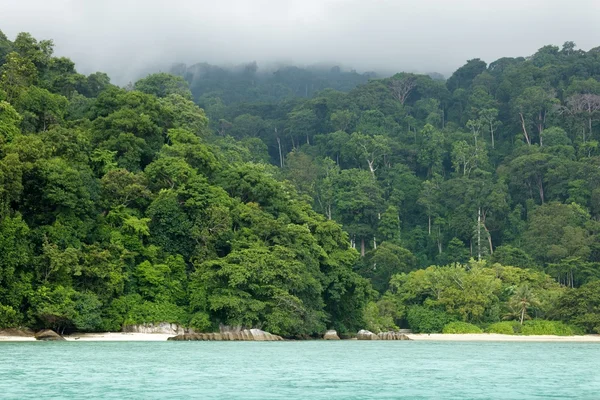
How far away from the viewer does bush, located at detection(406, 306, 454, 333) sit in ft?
210

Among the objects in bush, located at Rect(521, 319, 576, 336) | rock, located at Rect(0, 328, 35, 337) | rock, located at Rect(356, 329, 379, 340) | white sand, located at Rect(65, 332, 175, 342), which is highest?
rock, located at Rect(0, 328, 35, 337)

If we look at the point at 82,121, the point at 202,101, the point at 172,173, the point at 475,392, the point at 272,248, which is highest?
the point at 202,101

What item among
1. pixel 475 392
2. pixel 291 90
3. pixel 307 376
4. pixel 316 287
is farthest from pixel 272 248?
pixel 291 90

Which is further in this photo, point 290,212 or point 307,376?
point 290,212

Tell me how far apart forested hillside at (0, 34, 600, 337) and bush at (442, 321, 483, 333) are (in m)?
0.25

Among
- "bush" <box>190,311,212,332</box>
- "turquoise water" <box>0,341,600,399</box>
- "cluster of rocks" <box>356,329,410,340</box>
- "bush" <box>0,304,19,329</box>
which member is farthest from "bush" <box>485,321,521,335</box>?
"bush" <box>0,304,19,329</box>

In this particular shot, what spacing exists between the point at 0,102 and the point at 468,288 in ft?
121

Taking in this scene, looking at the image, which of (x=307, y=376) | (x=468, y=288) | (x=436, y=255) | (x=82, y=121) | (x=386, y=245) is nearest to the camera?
(x=307, y=376)

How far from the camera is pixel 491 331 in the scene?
6225 centimetres

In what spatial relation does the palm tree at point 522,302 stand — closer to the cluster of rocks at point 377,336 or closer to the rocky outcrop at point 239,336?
the cluster of rocks at point 377,336

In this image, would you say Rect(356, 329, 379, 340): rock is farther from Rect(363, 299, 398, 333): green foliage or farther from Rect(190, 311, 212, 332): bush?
Rect(190, 311, 212, 332): bush

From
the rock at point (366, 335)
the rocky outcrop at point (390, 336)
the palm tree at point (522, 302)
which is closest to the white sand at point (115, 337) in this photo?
the rock at point (366, 335)

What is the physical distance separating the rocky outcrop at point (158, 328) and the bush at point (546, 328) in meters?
26.1

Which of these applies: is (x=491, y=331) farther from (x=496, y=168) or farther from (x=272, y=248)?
(x=496, y=168)
